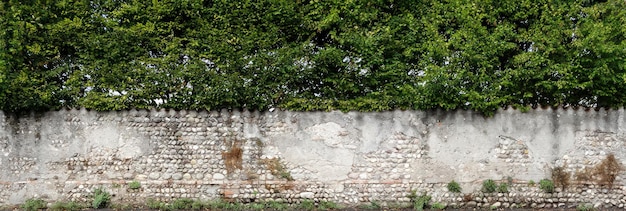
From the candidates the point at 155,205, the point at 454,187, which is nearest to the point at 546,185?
the point at 454,187

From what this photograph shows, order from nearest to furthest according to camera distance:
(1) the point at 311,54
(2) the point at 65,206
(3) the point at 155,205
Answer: (2) the point at 65,206, (3) the point at 155,205, (1) the point at 311,54

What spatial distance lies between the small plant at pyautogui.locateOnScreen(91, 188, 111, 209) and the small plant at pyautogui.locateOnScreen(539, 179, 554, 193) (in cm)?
821

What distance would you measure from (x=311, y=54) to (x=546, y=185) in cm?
511

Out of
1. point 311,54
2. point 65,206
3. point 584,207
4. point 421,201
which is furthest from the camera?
point 311,54

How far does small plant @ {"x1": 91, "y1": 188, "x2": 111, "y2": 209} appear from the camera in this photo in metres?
9.80

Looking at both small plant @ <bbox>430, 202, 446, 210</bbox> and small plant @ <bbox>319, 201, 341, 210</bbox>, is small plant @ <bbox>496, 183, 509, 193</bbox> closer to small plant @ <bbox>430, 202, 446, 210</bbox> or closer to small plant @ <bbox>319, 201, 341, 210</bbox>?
small plant @ <bbox>430, 202, 446, 210</bbox>

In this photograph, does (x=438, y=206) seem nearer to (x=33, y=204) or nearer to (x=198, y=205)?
(x=198, y=205)

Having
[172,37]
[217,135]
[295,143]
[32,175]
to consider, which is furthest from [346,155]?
[32,175]

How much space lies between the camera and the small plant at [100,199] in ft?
32.1

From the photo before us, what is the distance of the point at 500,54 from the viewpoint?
394 inches

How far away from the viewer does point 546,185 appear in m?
9.63

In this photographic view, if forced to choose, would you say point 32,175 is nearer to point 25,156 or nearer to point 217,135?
point 25,156

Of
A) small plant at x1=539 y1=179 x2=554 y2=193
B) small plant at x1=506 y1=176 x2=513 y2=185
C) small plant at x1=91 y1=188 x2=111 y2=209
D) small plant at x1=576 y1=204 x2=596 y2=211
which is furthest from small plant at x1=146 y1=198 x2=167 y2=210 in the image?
small plant at x1=576 y1=204 x2=596 y2=211

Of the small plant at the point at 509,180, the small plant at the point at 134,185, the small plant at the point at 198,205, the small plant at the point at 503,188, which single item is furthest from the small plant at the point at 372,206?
the small plant at the point at 134,185
